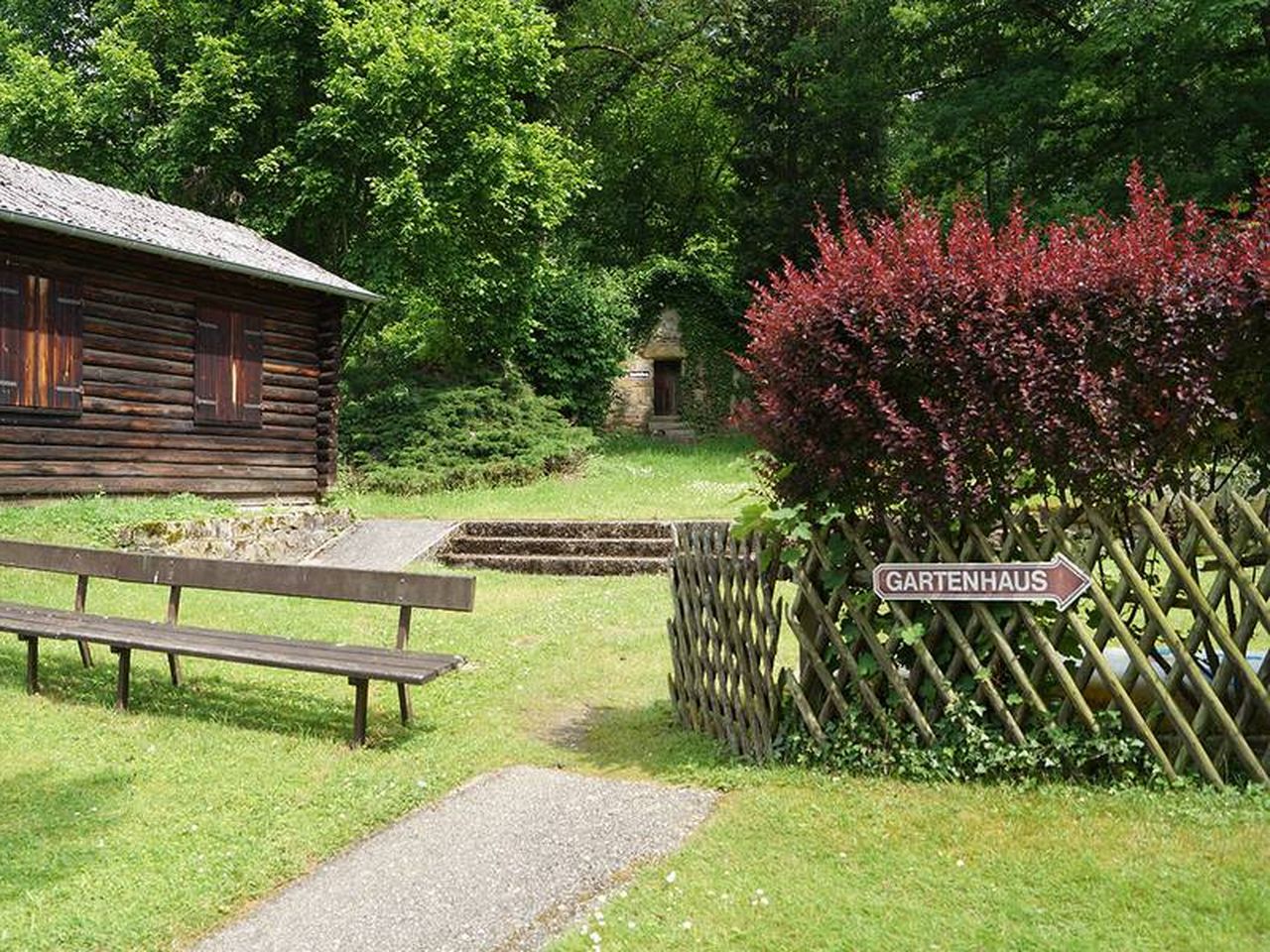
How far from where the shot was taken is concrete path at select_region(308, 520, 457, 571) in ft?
46.2

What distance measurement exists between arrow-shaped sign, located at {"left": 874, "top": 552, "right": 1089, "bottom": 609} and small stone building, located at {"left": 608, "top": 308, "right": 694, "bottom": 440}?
2413 cm

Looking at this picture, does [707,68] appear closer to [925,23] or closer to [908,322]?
[925,23]

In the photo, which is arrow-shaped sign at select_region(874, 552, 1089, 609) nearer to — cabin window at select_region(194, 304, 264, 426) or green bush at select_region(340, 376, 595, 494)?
cabin window at select_region(194, 304, 264, 426)

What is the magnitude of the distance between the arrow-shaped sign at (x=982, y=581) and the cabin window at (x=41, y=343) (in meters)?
12.3

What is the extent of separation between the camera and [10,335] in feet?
42.1

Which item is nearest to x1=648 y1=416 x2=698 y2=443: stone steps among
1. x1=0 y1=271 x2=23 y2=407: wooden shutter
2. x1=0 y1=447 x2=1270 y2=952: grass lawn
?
x1=0 y1=271 x2=23 y2=407: wooden shutter

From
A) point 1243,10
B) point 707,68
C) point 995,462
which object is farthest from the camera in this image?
point 707,68

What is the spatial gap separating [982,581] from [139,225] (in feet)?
45.4

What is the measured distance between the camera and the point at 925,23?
80.9 ft

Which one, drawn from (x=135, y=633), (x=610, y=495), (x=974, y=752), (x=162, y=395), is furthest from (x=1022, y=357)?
(x=610, y=495)

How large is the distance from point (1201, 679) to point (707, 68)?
3373 cm

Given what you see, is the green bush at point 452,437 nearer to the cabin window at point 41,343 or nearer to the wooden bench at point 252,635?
the cabin window at point 41,343

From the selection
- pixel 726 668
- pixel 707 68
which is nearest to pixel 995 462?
pixel 726 668

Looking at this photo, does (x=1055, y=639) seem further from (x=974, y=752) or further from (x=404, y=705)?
(x=404, y=705)
